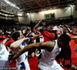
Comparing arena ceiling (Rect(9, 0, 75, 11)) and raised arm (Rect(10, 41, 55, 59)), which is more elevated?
arena ceiling (Rect(9, 0, 75, 11))

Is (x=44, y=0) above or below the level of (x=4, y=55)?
above

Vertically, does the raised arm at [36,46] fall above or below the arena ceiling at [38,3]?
below

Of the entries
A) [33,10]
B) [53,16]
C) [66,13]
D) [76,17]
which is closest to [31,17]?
[33,10]

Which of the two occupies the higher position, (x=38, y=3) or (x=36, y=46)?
(x=38, y=3)

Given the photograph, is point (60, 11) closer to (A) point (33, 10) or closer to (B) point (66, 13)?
(B) point (66, 13)

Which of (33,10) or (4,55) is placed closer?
(4,55)

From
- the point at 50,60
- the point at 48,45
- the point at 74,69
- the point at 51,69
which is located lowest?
the point at 74,69

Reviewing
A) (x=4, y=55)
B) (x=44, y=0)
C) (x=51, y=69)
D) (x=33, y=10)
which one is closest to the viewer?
(x=4, y=55)

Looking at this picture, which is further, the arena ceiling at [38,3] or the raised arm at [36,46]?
the arena ceiling at [38,3]

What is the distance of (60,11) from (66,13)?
1.13 metres

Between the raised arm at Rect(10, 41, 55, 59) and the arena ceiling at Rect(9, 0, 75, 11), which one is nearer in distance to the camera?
the raised arm at Rect(10, 41, 55, 59)

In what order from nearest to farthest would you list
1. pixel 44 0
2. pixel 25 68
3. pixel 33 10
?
pixel 25 68 < pixel 44 0 < pixel 33 10

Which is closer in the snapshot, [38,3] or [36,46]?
[36,46]

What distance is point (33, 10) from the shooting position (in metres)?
25.7
